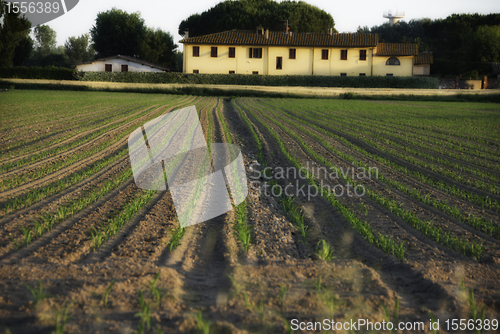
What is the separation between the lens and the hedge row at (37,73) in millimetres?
46812

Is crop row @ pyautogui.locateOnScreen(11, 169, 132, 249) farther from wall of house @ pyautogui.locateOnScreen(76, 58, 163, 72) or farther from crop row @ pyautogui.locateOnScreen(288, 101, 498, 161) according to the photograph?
wall of house @ pyautogui.locateOnScreen(76, 58, 163, 72)

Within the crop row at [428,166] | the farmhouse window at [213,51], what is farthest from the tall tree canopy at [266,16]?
the crop row at [428,166]

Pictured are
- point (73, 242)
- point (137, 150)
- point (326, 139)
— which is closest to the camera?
point (73, 242)

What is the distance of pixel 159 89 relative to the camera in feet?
133

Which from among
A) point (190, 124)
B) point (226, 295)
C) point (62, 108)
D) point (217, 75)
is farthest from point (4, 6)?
point (226, 295)

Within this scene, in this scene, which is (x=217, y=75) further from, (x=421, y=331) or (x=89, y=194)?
(x=421, y=331)

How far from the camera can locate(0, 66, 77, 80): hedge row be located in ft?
154

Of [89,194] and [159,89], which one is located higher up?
[159,89]

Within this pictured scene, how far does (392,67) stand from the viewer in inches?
2013

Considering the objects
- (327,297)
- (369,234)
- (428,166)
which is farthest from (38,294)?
(428,166)

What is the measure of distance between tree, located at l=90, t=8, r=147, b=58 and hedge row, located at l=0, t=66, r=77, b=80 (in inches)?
767

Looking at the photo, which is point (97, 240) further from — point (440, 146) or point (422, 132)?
point (422, 132)

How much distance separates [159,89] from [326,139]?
29986 millimetres

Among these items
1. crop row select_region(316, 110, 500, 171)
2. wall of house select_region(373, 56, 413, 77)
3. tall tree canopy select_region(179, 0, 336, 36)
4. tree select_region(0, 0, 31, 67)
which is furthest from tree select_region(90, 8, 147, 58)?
crop row select_region(316, 110, 500, 171)
